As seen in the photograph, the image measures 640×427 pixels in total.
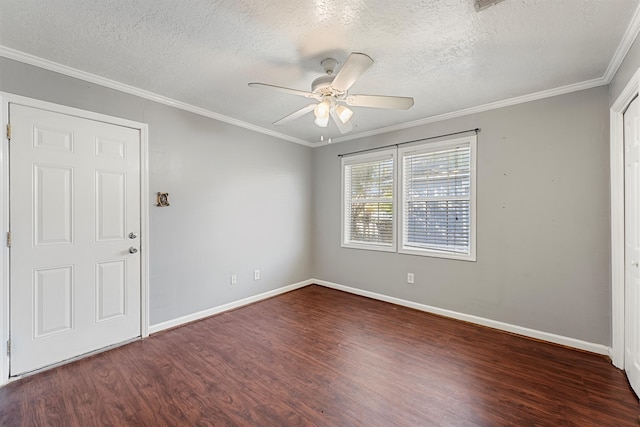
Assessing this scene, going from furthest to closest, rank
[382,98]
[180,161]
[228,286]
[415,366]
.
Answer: [228,286] < [180,161] < [415,366] < [382,98]

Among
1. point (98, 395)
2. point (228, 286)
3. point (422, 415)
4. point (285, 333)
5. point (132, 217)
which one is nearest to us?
point (422, 415)

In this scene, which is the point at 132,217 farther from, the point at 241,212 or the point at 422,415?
the point at 422,415

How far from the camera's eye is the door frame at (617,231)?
219 centimetres

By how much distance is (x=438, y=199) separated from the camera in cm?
343

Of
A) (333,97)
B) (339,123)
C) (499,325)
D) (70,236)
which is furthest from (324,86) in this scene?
(499,325)

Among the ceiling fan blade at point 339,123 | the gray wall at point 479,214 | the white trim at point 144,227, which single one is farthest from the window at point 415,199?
the white trim at point 144,227

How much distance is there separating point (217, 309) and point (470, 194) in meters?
3.37

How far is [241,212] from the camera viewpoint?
3.71m

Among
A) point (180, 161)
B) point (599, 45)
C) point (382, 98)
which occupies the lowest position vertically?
point (180, 161)

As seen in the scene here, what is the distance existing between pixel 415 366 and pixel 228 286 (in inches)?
93.7

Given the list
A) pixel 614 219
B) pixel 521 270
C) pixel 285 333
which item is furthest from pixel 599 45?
pixel 285 333

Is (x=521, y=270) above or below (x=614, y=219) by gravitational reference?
below

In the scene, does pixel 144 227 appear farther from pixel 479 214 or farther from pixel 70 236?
pixel 479 214

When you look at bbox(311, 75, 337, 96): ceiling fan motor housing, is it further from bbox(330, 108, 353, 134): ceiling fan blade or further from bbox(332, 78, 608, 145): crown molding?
bbox(332, 78, 608, 145): crown molding
